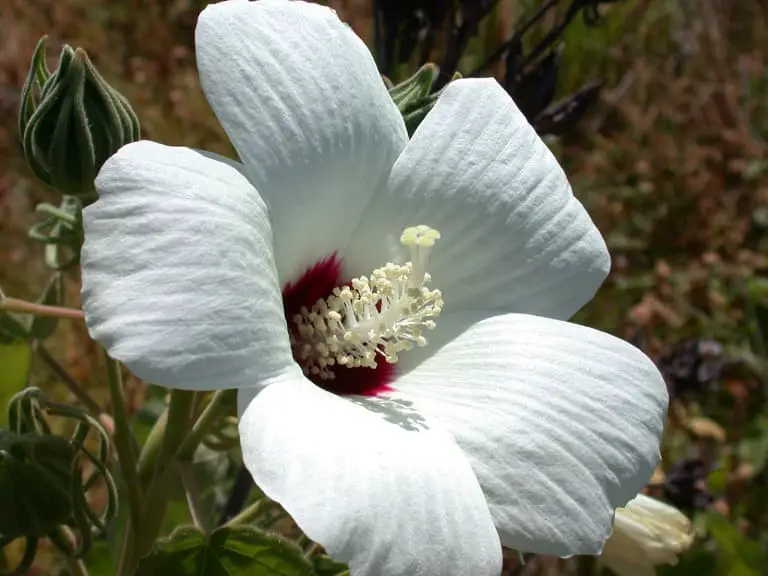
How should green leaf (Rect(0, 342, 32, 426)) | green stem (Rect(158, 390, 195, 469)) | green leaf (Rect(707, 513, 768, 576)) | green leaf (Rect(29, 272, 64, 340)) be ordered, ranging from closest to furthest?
green stem (Rect(158, 390, 195, 469))
green leaf (Rect(29, 272, 64, 340))
green leaf (Rect(0, 342, 32, 426))
green leaf (Rect(707, 513, 768, 576))

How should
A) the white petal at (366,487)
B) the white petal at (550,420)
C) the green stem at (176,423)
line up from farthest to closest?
1. the green stem at (176,423)
2. the white petal at (550,420)
3. the white petal at (366,487)

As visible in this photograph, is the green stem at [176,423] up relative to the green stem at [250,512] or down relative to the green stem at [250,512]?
up

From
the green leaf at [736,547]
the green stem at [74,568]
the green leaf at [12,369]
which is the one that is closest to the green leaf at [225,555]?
the green stem at [74,568]

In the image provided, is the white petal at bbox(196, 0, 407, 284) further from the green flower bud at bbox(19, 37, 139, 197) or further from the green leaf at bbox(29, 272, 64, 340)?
the green leaf at bbox(29, 272, 64, 340)

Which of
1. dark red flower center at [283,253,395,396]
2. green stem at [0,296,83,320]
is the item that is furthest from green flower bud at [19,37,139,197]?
dark red flower center at [283,253,395,396]

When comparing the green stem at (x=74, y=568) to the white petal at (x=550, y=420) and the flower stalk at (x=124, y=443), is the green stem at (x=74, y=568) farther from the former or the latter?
the white petal at (x=550, y=420)

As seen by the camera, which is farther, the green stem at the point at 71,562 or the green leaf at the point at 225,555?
the green stem at the point at 71,562

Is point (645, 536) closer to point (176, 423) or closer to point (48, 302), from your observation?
point (176, 423)
